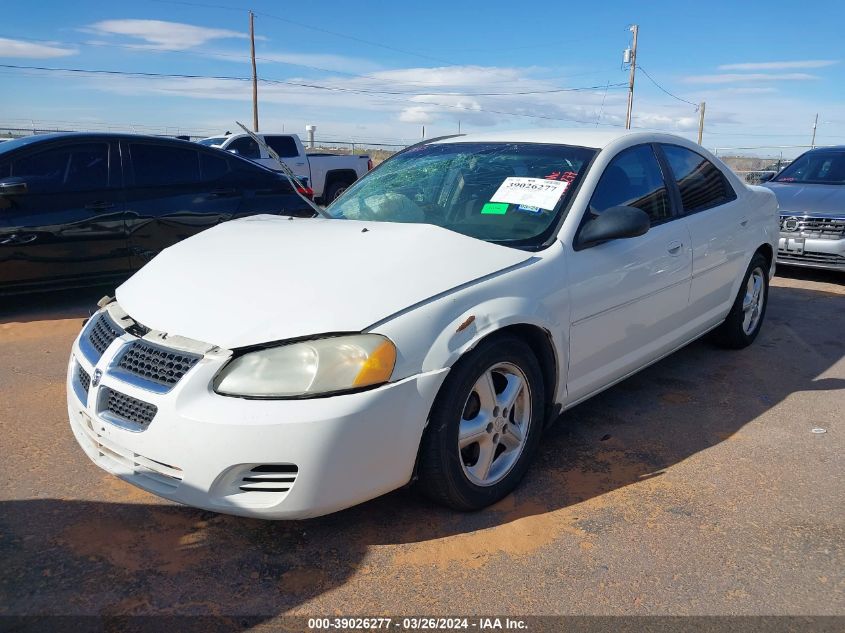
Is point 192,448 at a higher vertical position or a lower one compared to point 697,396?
higher

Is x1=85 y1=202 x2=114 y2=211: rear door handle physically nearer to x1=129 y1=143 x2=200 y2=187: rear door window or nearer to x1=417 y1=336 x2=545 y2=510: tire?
x1=129 y1=143 x2=200 y2=187: rear door window

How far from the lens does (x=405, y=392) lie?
255cm

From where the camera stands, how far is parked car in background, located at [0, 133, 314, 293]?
5953 millimetres

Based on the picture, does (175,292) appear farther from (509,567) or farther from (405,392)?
(509,567)

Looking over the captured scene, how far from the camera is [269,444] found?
2.41 metres

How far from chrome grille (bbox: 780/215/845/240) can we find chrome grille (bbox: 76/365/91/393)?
25.7 ft

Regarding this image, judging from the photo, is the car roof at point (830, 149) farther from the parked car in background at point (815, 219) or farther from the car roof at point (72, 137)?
the car roof at point (72, 137)

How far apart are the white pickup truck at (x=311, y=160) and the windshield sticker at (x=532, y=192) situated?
479 inches

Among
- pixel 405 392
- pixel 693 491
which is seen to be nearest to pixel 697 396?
pixel 693 491

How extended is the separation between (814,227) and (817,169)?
5.64 ft

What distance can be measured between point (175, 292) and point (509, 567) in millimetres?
1704

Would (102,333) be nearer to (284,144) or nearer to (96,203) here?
(96,203)

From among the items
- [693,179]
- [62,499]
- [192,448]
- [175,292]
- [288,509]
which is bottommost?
[62,499]

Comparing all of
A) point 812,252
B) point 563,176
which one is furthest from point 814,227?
point 563,176
